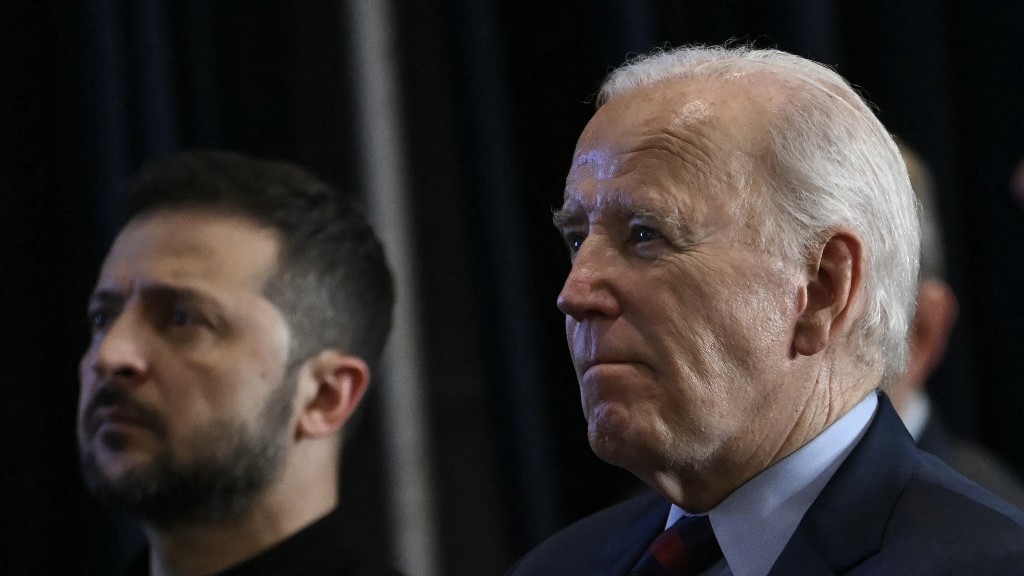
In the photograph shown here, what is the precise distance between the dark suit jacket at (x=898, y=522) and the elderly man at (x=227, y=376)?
32.0 inches

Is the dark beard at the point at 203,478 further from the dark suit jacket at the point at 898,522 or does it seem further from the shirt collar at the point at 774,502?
the dark suit jacket at the point at 898,522

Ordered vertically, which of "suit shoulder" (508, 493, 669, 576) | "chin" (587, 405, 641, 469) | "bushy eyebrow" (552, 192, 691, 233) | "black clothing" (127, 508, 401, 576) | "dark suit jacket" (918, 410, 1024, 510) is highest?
"bushy eyebrow" (552, 192, 691, 233)

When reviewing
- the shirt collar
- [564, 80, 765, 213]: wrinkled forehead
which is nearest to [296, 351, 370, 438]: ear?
[564, 80, 765, 213]: wrinkled forehead

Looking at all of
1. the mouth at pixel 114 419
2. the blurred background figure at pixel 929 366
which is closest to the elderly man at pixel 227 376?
the mouth at pixel 114 419

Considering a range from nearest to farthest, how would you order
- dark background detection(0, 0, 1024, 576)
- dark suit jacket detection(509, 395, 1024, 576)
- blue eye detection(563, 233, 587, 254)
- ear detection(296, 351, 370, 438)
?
1. dark suit jacket detection(509, 395, 1024, 576)
2. blue eye detection(563, 233, 587, 254)
3. ear detection(296, 351, 370, 438)
4. dark background detection(0, 0, 1024, 576)

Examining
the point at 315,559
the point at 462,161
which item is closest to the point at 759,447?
the point at 315,559

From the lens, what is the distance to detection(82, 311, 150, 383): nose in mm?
1944

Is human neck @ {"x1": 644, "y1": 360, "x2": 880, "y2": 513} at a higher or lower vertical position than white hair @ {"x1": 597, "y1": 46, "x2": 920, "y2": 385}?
lower

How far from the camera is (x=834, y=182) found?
4.89 ft

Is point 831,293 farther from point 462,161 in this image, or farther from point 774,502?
point 462,161

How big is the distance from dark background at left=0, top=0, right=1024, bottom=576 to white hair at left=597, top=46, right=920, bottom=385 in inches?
40.2

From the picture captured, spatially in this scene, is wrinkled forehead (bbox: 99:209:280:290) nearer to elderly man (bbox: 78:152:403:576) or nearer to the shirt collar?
elderly man (bbox: 78:152:403:576)

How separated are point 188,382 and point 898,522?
105 cm

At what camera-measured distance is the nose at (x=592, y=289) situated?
1.48 metres
